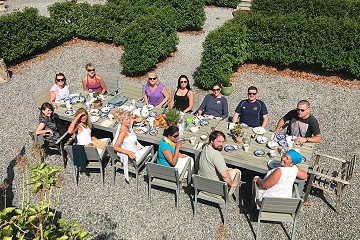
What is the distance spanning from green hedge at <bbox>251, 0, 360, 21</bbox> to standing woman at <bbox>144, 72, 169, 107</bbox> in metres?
9.94

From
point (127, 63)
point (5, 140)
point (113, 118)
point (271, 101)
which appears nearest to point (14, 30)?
point (127, 63)

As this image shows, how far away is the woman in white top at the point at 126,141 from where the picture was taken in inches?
263

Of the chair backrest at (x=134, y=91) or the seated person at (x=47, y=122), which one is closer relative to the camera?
the seated person at (x=47, y=122)

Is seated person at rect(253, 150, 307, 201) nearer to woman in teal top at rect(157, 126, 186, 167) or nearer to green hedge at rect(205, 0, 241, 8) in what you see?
woman in teal top at rect(157, 126, 186, 167)

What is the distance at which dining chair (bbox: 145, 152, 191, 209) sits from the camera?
609 cm

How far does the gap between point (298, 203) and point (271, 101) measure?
5.63 meters

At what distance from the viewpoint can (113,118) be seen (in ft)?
25.3

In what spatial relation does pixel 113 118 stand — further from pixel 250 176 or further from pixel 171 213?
pixel 250 176

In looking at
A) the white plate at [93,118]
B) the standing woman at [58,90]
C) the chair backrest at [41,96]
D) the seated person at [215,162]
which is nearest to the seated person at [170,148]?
the seated person at [215,162]

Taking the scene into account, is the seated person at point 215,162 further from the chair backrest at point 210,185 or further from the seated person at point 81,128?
the seated person at point 81,128

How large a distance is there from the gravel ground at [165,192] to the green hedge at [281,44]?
703 millimetres

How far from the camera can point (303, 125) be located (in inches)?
280

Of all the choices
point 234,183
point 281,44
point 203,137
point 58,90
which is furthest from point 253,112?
point 281,44

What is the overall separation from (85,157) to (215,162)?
267 centimetres
